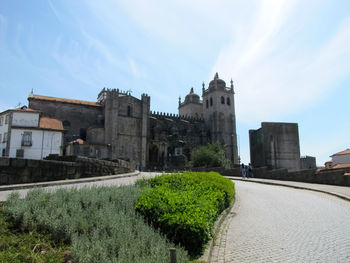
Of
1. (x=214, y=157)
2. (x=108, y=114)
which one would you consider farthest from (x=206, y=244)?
(x=108, y=114)

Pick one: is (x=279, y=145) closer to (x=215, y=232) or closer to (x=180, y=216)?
(x=215, y=232)

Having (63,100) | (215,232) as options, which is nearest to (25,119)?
(63,100)

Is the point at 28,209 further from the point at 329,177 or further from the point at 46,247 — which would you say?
the point at 329,177

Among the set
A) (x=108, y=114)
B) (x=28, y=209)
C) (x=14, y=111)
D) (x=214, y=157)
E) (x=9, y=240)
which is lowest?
(x=9, y=240)

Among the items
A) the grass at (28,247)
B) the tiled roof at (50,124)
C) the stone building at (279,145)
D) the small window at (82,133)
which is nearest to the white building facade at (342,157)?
the stone building at (279,145)

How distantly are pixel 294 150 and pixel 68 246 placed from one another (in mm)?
25993

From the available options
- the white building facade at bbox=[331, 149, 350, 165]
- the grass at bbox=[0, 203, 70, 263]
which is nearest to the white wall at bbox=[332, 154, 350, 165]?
the white building facade at bbox=[331, 149, 350, 165]

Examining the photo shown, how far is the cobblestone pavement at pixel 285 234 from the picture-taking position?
432cm

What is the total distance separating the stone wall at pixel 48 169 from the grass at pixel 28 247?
5020mm

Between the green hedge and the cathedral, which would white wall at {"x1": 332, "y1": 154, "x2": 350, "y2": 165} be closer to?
the cathedral

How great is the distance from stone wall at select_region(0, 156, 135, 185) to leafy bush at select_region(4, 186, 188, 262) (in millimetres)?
3857

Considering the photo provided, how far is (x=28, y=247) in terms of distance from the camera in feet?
12.4

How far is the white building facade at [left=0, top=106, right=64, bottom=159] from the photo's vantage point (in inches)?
1097

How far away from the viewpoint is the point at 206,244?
4.72 metres
